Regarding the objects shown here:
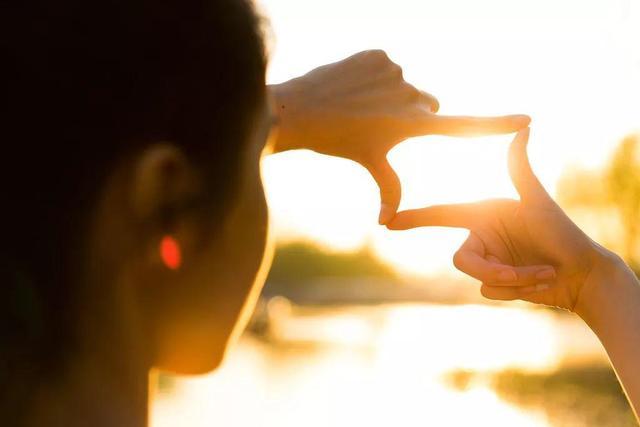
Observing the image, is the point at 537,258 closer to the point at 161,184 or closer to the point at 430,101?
the point at 430,101

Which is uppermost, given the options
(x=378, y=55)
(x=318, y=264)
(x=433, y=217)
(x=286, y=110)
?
(x=378, y=55)

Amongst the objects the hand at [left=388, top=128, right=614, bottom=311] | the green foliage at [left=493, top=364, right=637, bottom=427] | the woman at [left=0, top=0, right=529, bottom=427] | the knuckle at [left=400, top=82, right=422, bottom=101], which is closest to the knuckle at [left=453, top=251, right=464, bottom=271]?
the hand at [left=388, top=128, right=614, bottom=311]

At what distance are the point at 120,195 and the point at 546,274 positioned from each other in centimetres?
116

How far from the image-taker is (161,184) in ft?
3.01

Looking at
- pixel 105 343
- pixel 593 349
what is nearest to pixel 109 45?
pixel 105 343

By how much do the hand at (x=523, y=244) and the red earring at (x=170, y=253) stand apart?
0.97 m

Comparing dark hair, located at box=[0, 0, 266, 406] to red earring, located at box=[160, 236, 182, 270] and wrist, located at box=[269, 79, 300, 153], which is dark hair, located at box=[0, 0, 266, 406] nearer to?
red earring, located at box=[160, 236, 182, 270]

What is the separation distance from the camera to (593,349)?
25797 mm

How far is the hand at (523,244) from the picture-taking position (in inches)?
74.7

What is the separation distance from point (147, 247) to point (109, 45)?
7.9 inches

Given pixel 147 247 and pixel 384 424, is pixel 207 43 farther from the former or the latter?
pixel 384 424

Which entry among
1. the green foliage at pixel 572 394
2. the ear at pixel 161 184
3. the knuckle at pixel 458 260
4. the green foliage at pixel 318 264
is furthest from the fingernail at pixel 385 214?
the green foliage at pixel 318 264

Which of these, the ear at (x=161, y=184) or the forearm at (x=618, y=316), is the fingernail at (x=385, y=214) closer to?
the forearm at (x=618, y=316)

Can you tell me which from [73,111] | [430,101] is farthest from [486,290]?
[73,111]
